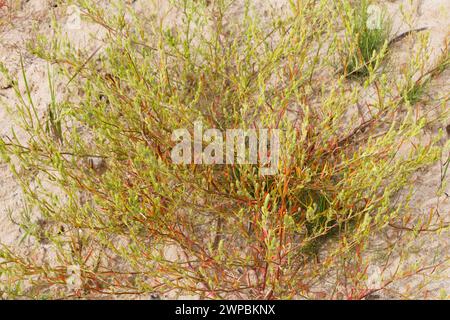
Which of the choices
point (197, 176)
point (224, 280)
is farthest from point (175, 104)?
point (224, 280)

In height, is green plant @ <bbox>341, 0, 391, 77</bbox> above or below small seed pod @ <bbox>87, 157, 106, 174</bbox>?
above

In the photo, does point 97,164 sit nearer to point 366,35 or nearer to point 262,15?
point 262,15

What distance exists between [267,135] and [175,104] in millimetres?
460

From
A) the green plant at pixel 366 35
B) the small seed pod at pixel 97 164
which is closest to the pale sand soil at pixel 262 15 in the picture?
the green plant at pixel 366 35

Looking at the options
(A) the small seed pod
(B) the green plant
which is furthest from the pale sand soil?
(A) the small seed pod

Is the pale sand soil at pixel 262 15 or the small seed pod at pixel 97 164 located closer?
the pale sand soil at pixel 262 15

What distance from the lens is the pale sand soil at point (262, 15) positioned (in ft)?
8.30

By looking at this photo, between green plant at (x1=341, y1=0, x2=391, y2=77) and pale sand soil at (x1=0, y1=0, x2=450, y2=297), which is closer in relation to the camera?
pale sand soil at (x1=0, y1=0, x2=450, y2=297)

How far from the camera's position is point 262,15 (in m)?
3.37

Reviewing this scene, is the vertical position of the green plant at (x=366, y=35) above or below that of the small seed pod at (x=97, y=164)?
above

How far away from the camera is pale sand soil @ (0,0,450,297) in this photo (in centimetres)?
253

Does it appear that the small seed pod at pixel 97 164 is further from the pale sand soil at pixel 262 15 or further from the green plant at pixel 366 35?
the green plant at pixel 366 35

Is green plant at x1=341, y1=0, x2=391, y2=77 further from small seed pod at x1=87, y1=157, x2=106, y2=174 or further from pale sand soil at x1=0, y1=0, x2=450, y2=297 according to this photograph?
small seed pod at x1=87, y1=157, x2=106, y2=174
